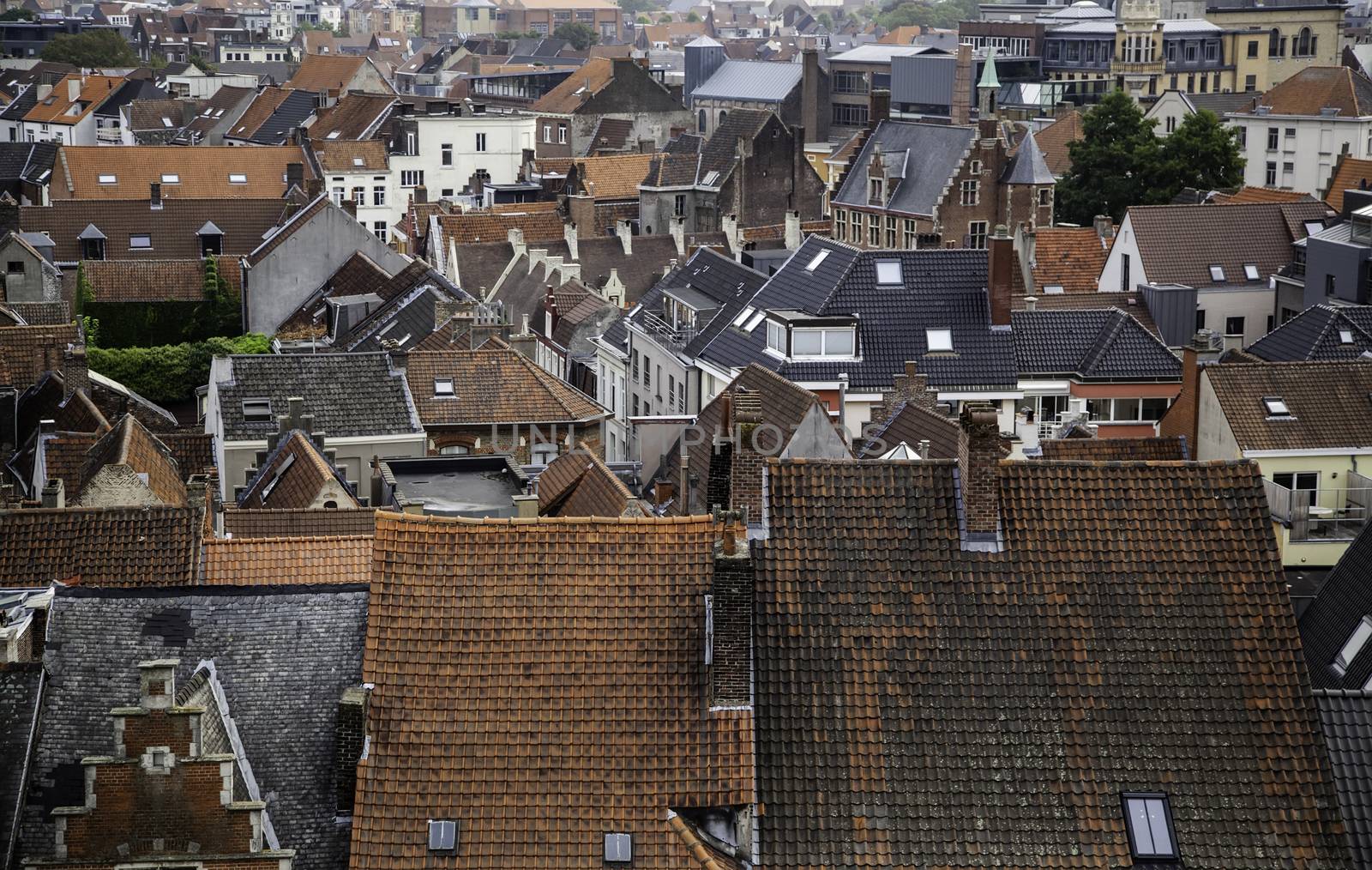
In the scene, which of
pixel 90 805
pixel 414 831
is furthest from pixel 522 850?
pixel 90 805

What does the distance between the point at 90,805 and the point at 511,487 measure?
2194 cm

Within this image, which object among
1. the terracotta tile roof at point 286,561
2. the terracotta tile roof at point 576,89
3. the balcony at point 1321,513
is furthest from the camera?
the terracotta tile roof at point 576,89

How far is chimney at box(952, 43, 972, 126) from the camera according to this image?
118500 mm

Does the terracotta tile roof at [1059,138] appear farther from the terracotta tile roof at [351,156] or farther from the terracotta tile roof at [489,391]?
the terracotta tile roof at [489,391]

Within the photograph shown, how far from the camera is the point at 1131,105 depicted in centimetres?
9219

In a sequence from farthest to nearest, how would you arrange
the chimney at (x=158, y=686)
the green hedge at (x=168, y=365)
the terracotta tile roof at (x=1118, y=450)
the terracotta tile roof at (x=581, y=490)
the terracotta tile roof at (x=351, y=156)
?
the terracotta tile roof at (x=351, y=156), the green hedge at (x=168, y=365), the terracotta tile roof at (x=1118, y=450), the terracotta tile roof at (x=581, y=490), the chimney at (x=158, y=686)

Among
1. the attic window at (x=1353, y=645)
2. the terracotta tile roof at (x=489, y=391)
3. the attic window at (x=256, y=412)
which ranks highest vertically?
the terracotta tile roof at (x=489, y=391)

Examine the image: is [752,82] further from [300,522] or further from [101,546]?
[101,546]

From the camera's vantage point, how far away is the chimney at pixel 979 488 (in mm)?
21688

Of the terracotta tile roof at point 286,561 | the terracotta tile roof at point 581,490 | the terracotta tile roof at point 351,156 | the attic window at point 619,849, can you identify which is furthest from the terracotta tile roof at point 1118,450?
the terracotta tile roof at point 351,156

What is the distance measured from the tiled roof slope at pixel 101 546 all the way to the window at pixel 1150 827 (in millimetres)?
13293

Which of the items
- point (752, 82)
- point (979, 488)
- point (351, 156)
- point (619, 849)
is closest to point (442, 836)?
point (619, 849)

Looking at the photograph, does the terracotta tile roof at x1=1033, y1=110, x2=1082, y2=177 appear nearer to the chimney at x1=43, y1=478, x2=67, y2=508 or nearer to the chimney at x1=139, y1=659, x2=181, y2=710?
the chimney at x1=43, y1=478, x2=67, y2=508

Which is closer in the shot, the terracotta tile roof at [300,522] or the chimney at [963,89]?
the terracotta tile roof at [300,522]
